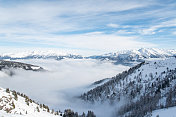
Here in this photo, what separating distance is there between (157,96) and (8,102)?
676 ft

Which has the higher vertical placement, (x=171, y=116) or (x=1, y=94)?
(x=1, y=94)

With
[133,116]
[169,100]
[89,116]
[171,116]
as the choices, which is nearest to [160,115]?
[171,116]

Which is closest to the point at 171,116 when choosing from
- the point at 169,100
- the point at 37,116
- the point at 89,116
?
the point at 37,116

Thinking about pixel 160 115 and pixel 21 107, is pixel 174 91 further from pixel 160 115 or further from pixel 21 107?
pixel 21 107

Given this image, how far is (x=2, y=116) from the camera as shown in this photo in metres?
23.2

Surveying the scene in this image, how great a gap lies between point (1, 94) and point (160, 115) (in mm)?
91987

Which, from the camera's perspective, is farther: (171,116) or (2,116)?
(171,116)

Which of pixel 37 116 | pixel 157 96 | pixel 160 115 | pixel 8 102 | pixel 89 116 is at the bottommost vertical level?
pixel 89 116

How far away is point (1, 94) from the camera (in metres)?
35.9

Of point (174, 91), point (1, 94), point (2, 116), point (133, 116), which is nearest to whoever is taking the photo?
point (2, 116)

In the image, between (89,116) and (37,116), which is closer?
(37,116)

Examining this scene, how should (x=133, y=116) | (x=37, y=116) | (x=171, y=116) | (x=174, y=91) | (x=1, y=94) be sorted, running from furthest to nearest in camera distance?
1. (x=174, y=91)
2. (x=133, y=116)
3. (x=171, y=116)
4. (x=1, y=94)
5. (x=37, y=116)

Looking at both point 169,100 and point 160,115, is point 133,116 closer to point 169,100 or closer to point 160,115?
point 169,100

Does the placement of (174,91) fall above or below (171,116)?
below
